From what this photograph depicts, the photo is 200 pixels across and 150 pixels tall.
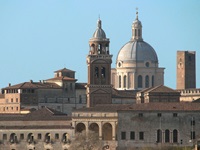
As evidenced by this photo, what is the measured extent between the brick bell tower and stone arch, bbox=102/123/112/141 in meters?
15.1

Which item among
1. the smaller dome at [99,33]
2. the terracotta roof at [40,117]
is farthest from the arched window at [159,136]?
the smaller dome at [99,33]

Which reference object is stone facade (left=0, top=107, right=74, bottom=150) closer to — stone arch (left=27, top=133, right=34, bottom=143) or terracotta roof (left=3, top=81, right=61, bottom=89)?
stone arch (left=27, top=133, right=34, bottom=143)

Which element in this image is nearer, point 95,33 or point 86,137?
point 86,137

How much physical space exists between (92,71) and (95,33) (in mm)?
4912

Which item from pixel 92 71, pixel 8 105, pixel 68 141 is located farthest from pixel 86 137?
pixel 8 105

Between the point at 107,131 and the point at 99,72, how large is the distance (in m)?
19.1

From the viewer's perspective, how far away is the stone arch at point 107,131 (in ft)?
518

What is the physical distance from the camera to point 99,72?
→ 583 ft

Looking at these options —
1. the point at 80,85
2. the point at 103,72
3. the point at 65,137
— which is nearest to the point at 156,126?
the point at 65,137

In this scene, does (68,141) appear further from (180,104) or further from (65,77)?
(65,77)

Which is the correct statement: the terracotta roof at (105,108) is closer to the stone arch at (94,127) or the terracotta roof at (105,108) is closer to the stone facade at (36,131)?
the stone arch at (94,127)

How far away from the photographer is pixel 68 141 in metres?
155

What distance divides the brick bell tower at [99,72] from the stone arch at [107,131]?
15.1 meters

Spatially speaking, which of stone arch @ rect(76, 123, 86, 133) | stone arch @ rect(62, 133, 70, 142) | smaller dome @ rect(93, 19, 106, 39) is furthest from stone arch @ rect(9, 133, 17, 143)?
smaller dome @ rect(93, 19, 106, 39)
